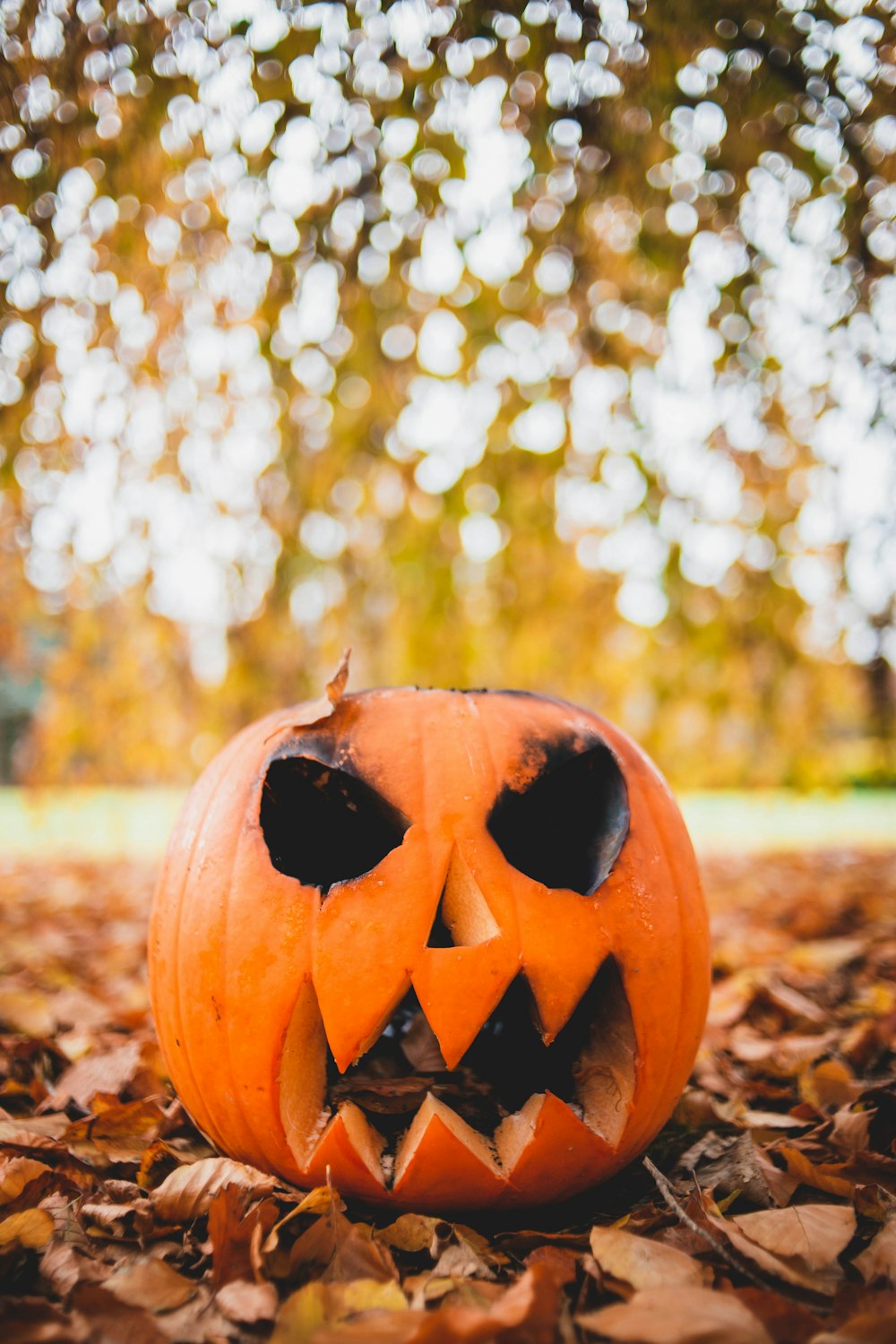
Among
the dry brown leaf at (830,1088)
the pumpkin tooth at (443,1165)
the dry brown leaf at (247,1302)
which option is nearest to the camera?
the dry brown leaf at (247,1302)

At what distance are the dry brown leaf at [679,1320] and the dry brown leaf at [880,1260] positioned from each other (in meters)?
0.28

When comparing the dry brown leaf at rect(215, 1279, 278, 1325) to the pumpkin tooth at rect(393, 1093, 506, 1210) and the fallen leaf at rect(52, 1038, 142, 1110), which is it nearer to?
the pumpkin tooth at rect(393, 1093, 506, 1210)

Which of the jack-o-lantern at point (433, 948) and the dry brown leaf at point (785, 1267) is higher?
the jack-o-lantern at point (433, 948)

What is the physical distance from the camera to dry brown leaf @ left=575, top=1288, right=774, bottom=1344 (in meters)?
0.92

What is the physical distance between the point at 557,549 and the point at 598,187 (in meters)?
1.72

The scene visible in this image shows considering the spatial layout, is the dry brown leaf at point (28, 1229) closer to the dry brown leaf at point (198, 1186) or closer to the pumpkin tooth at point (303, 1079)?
the dry brown leaf at point (198, 1186)

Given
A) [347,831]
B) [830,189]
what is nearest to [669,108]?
[830,189]

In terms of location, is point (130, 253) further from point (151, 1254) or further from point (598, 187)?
point (151, 1254)

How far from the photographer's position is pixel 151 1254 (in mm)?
1212

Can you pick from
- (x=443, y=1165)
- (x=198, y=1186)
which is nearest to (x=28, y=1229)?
(x=198, y=1186)

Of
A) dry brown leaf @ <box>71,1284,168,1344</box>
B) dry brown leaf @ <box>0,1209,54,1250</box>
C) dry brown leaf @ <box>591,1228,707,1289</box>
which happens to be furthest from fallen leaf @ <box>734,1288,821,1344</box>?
dry brown leaf @ <box>0,1209,54,1250</box>

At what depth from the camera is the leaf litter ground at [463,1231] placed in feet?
3.25

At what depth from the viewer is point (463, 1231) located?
1.28m

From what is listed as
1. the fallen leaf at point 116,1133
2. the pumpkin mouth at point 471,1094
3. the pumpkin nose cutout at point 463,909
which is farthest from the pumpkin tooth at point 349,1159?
the fallen leaf at point 116,1133
